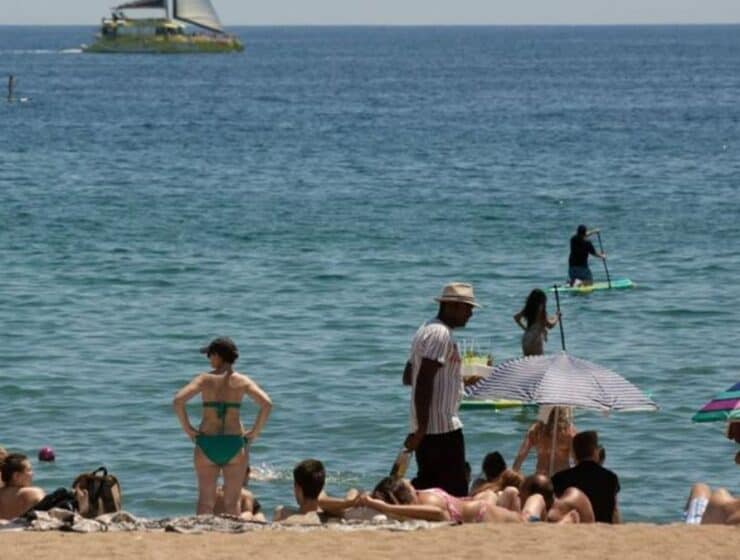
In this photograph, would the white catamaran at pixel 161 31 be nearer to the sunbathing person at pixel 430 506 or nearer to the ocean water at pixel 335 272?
the ocean water at pixel 335 272

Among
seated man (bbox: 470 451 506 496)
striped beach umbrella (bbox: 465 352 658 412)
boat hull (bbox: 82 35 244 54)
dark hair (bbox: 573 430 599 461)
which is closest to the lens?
dark hair (bbox: 573 430 599 461)

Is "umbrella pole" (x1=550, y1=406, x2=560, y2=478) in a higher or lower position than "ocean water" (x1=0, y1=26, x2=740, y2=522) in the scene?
higher

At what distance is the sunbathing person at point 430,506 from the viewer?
12.1 metres

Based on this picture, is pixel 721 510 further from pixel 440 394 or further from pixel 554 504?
pixel 440 394

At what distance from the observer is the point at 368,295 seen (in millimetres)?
30438

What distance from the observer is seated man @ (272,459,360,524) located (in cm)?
1238

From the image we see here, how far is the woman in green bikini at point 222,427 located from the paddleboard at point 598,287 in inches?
621

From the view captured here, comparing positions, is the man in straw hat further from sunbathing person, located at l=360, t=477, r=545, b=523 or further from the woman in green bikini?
the woman in green bikini

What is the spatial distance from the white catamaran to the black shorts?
6479 inches

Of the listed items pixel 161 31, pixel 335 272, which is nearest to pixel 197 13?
pixel 161 31

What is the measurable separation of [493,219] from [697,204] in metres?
5.44

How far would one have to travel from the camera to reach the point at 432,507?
40.0ft

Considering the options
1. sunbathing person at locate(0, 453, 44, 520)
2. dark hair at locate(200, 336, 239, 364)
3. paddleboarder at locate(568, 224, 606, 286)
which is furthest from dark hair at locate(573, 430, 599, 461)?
paddleboarder at locate(568, 224, 606, 286)

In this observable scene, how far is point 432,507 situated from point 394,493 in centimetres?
27
